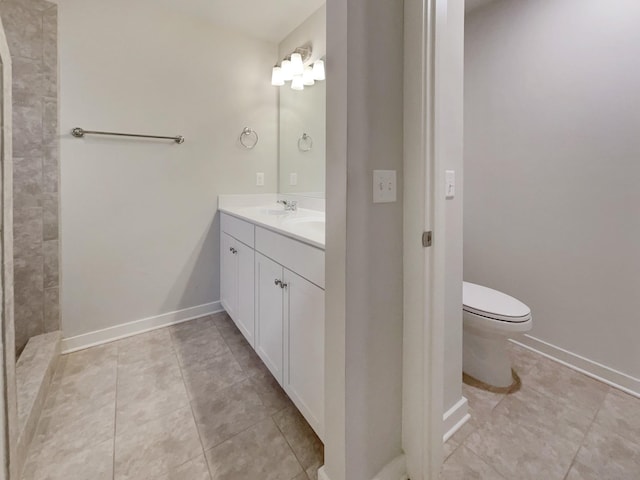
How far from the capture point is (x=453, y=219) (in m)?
1.21

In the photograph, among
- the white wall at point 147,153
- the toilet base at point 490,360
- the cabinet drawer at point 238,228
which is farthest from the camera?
the white wall at point 147,153

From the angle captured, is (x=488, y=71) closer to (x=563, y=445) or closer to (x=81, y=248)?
(x=563, y=445)

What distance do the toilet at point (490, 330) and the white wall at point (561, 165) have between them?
0.45m

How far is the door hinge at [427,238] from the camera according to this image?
948mm

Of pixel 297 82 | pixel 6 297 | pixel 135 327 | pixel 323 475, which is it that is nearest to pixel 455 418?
pixel 323 475

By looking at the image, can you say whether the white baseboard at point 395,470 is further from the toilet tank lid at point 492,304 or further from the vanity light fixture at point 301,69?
the vanity light fixture at point 301,69

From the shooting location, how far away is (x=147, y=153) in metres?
2.10

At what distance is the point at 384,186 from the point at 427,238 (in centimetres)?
22

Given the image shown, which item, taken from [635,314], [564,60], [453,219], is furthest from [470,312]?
[564,60]

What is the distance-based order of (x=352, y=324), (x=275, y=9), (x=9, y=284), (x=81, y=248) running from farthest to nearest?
(x=275, y=9) < (x=81, y=248) < (x=352, y=324) < (x=9, y=284)

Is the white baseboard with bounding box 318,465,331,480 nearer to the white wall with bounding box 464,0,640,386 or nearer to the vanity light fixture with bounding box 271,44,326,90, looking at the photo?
the white wall with bounding box 464,0,640,386

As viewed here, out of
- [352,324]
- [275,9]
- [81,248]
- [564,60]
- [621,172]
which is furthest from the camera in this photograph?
[275,9]

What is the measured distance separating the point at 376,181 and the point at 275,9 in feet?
6.41

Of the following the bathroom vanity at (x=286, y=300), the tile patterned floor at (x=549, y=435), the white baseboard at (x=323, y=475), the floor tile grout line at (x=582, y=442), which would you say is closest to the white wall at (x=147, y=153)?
the bathroom vanity at (x=286, y=300)
